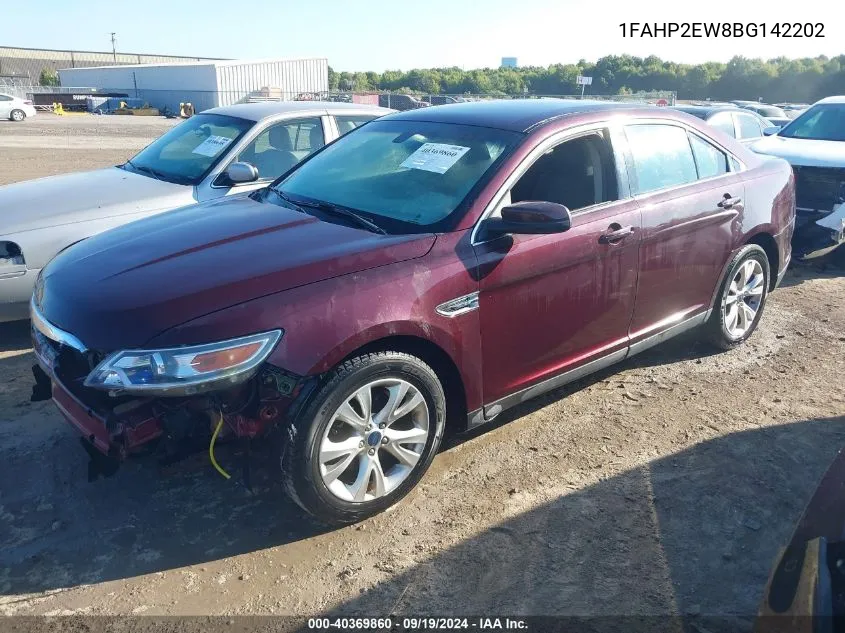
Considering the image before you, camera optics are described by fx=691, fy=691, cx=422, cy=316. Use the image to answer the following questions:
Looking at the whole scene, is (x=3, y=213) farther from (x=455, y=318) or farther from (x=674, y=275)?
(x=674, y=275)

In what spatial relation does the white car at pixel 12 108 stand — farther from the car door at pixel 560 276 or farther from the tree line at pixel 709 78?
the car door at pixel 560 276

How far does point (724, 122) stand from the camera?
9.51 meters

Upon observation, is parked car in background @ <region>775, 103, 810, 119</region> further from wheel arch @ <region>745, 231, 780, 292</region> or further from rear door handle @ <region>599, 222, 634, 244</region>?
rear door handle @ <region>599, 222, 634, 244</region>

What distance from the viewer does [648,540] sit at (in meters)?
3.04

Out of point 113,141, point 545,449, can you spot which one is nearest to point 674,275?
point 545,449

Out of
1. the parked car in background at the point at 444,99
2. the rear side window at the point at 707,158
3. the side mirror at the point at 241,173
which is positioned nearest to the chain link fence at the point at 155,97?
the parked car in background at the point at 444,99

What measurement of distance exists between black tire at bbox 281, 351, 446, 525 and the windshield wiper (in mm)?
684

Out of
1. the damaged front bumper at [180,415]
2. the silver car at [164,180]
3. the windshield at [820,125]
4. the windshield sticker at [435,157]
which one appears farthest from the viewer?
the windshield at [820,125]

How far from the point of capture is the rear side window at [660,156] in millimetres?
4039

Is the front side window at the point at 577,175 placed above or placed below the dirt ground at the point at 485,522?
above

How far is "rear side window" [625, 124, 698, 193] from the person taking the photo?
4.04 metres

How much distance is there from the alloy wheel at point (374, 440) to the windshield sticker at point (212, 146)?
3505mm

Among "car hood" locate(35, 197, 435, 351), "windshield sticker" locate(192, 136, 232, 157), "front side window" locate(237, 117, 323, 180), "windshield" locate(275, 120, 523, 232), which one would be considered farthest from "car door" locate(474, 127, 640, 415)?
"windshield sticker" locate(192, 136, 232, 157)

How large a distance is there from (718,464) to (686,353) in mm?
1581
